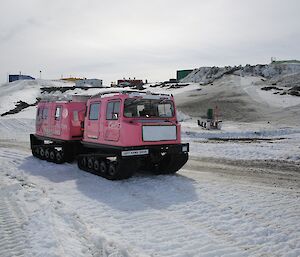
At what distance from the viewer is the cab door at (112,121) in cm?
1069

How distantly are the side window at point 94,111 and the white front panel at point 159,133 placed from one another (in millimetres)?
2247

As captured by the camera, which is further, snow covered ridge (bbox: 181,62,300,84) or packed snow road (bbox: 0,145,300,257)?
snow covered ridge (bbox: 181,62,300,84)

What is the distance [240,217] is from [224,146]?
10.0 meters

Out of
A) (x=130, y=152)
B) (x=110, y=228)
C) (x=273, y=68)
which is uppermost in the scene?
(x=273, y=68)

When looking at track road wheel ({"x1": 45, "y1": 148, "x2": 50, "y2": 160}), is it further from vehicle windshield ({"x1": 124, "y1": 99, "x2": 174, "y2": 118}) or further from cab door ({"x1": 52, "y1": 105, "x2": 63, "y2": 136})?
vehicle windshield ({"x1": 124, "y1": 99, "x2": 174, "y2": 118})

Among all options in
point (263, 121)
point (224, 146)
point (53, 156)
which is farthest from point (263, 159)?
point (263, 121)

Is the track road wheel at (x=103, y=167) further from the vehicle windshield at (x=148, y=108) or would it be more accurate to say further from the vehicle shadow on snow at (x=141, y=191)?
the vehicle windshield at (x=148, y=108)

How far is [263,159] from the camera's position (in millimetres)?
13656

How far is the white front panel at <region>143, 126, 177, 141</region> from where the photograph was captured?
10.4 m

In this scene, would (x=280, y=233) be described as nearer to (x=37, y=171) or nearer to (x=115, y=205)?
(x=115, y=205)

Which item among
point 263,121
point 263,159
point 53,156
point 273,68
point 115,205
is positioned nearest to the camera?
point 115,205

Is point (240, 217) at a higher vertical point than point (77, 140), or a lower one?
lower

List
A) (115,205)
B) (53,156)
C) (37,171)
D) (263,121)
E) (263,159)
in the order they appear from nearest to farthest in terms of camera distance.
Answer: (115,205) → (37,171) → (263,159) → (53,156) → (263,121)

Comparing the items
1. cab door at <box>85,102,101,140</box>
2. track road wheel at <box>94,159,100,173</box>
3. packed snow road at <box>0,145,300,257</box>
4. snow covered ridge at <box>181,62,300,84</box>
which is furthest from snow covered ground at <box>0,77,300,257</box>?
snow covered ridge at <box>181,62,300,84</box>
